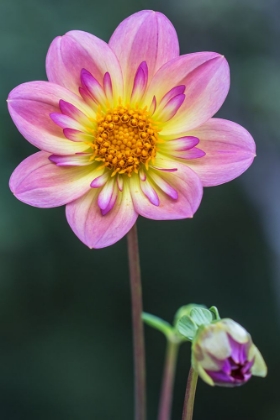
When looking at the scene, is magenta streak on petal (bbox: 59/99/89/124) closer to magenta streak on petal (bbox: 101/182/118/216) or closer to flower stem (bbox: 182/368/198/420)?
magenta streak on petal (bbox: 101/182/118/216)

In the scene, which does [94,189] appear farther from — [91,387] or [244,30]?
[244,30]

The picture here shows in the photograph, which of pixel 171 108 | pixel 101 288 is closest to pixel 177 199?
pixel 171 108

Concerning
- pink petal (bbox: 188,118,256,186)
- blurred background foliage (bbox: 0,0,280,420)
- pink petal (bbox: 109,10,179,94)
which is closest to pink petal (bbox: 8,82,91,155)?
pink petal (bbox: 109,10,179,94)

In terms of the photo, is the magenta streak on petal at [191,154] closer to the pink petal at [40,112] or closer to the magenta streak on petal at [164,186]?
the magenta streak on petal at [164,186]

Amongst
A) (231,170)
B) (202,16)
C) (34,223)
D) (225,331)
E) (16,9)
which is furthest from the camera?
(202,16)

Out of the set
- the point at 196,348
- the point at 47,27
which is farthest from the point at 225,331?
the point at 47,27

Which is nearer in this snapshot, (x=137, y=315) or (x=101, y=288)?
Result: (x=137, y=315)

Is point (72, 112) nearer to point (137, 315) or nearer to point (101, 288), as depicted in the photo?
point (137, 315)
